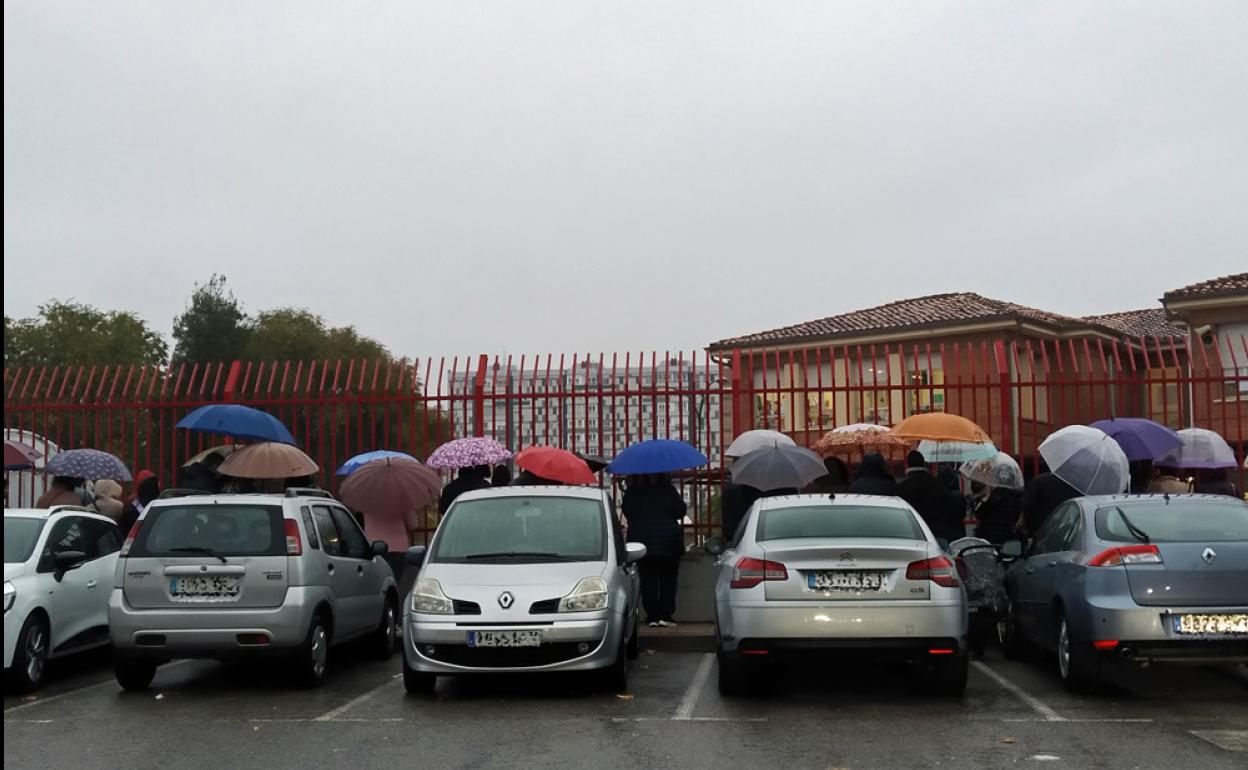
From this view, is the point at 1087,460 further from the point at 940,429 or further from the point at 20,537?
the point at 20,537

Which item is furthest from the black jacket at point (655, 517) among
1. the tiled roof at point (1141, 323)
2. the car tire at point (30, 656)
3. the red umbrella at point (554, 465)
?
the tiled roof at point (1141, 323)

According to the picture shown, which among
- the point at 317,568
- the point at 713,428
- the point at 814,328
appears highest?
the point at 814,328

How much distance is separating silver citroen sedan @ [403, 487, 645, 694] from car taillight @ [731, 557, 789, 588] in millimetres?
1063

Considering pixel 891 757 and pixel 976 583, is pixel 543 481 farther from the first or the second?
pixel 891 757

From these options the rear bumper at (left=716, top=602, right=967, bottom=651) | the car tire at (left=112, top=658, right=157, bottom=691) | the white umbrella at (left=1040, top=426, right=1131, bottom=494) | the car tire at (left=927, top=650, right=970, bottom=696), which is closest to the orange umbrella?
the white umbrella at (left=1040, top=426, right=1131, bottom=494)

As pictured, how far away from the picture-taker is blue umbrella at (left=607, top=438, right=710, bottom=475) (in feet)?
45.0

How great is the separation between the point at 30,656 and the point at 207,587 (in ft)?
5.62

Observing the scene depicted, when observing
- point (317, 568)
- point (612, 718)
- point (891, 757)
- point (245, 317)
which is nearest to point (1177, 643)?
point (891, 757)

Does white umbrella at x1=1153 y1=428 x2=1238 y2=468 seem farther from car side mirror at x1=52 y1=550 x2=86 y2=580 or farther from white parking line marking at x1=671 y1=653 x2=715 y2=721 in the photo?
car side mirror at x1=52 y1=550 x2=86 y2=580

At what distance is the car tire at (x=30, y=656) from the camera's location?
10523mm

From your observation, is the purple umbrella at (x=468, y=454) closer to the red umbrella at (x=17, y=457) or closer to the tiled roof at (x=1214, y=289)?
the red umbrella at (x=17, y=457)

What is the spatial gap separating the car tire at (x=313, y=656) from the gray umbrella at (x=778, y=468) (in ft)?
15.6

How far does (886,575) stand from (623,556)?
8.21 ft

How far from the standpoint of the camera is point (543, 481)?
48.5 feet
